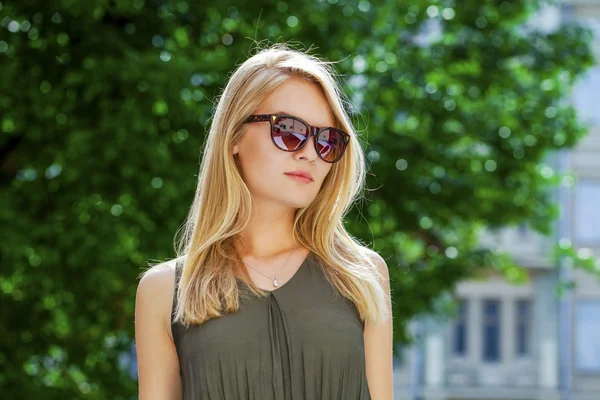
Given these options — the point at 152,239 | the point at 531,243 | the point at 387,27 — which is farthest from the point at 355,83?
the point at 531,243

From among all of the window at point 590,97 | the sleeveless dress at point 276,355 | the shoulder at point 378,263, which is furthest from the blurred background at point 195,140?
the window at point 590,97

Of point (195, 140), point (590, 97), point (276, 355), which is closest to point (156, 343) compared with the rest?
point (276, 355)

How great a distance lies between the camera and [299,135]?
2889 mm

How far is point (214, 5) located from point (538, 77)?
A: 13.3ft

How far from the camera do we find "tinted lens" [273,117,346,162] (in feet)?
9.46

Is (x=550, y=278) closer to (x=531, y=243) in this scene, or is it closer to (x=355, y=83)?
(x=531, y=243)

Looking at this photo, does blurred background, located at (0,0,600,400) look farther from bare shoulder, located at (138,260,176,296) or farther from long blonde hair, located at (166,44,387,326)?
bare shoulder, located at (138,260,176,296)

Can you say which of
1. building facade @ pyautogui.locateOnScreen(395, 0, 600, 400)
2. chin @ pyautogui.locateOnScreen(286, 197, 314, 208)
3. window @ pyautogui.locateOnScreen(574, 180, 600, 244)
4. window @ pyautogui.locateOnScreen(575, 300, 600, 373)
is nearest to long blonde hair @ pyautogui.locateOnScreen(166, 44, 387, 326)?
chin @ pyautogui.locateOnScreen(286, 197, 314, 208)

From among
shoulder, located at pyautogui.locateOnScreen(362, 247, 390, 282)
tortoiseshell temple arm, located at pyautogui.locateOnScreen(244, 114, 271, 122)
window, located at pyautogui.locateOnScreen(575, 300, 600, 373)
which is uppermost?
tortoiseshell temple arm, located at pyautogui.locateOnScreen(244, 114, 271, 122)

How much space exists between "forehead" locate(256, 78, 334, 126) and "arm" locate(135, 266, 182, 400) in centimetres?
52

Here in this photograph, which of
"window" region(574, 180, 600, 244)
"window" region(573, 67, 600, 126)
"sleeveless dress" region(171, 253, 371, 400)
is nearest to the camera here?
"sleeveless dress" region(171, 253, 371, 400)

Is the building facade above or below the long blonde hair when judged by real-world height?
below

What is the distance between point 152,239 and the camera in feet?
31.2

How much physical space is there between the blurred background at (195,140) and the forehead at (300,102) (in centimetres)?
540
